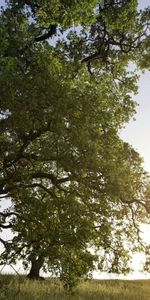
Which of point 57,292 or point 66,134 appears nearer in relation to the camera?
point 66,134

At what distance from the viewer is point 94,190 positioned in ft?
76.4

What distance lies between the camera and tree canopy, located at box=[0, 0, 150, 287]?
798 inches

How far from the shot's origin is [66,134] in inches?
816

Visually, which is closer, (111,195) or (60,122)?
(60,122)

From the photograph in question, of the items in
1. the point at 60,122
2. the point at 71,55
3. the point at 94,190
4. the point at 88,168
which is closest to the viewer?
the point at 60,122

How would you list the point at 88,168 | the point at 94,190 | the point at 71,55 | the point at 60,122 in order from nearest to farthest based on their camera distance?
the point at 60,122 < the point at 88,168 < the point at 94,190 < the point at 71,55

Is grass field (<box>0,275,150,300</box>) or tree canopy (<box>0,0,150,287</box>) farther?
grass field (<box>0,275,150,300</box>)

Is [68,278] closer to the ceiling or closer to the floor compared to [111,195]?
closer to the floor

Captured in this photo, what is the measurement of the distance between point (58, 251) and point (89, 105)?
5.79 metres

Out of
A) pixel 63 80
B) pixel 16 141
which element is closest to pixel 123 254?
pixel 16 141

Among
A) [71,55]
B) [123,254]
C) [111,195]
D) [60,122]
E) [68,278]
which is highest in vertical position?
[71,55]

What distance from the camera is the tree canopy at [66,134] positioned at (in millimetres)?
20281

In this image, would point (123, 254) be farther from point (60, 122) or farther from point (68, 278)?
point (60, 122)

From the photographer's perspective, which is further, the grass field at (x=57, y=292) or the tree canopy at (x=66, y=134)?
the grass field at (x=57, y=292)
